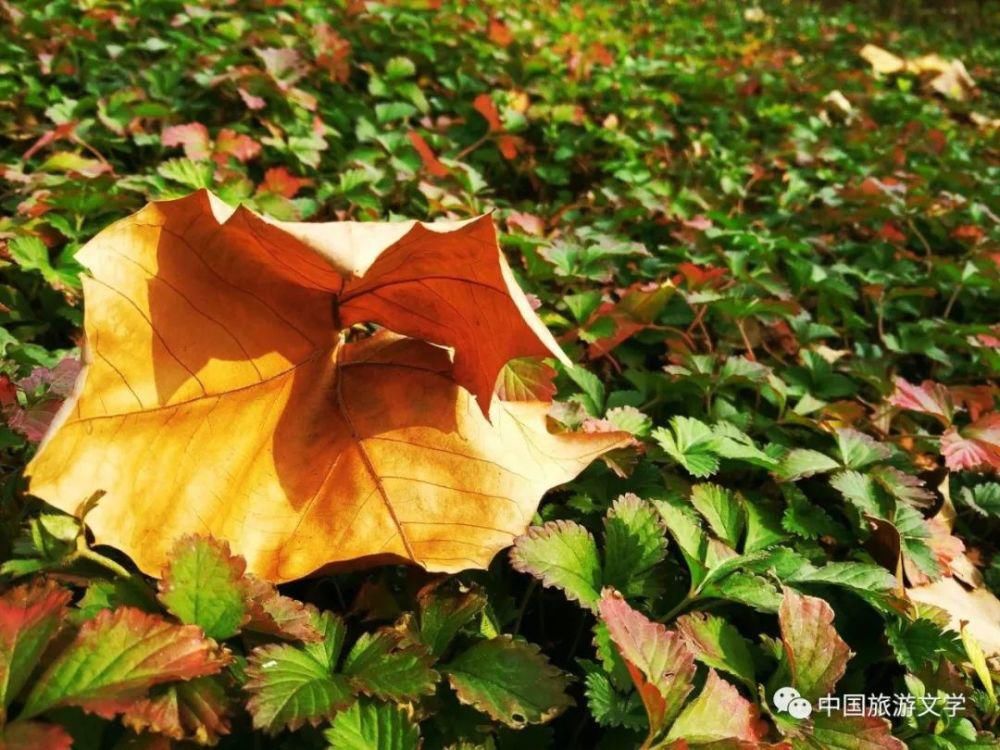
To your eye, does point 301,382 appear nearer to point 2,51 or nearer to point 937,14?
point 2,51

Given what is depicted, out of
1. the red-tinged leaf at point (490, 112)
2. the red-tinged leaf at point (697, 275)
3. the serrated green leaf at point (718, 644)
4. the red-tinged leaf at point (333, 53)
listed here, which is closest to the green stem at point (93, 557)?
the serrated green leaf at point (718, 644)

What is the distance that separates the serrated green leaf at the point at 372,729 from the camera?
75cm

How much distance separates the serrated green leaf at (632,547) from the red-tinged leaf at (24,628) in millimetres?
600

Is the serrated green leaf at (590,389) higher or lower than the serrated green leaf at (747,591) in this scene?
lower

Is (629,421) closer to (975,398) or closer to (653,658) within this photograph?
(653,658)

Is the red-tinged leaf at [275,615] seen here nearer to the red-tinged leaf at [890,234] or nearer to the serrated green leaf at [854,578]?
the serrated green leaf at [854,578]

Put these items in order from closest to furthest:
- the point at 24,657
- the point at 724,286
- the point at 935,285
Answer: the point at 24,657, the point at 724,286, the point at 935,285

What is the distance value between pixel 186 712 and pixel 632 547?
21.3 inches

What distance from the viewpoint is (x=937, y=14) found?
772 cm

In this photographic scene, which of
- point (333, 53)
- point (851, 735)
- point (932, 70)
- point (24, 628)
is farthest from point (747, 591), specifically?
point (932, 70)

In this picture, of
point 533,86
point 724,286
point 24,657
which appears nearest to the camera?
point 24,657

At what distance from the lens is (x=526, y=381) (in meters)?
1.21

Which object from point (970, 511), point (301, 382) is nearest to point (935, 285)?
point (970, 511)

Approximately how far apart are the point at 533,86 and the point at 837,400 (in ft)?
5.89
